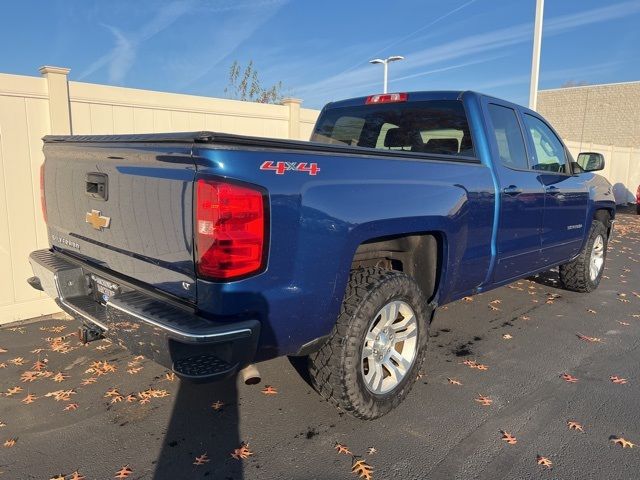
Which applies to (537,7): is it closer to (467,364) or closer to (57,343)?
(467,364)

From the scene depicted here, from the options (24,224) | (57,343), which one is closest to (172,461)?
(57,343)

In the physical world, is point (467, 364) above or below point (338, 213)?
below

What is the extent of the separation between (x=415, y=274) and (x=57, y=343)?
3.17 metres

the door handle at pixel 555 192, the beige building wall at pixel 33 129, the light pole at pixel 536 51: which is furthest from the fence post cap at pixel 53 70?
the light pole at pixel 536 51

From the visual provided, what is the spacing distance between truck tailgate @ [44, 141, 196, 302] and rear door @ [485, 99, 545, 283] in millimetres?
2549

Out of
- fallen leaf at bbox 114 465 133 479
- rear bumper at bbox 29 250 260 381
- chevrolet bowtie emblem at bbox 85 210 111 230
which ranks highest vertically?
chevrolet bowtie emblem at bbox 85 210 111 230

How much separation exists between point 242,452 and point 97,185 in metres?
1.71

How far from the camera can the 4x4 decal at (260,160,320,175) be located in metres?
2.23

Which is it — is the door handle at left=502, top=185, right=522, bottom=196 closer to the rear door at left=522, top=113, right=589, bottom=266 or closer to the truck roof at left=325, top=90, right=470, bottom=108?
the rear door at left=522, top=113, right=589, bottom=266

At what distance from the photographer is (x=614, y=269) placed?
770 cm

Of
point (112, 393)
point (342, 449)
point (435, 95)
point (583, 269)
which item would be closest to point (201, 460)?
point (342, 449)

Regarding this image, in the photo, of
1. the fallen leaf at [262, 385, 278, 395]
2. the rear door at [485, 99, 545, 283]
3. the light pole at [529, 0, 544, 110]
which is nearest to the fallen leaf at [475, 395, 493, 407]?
the rear door at [485, 99, 545, 283]

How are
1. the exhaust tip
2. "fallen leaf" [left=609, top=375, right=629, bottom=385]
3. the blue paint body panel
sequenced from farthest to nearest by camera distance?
"fallen leaf" [left=609, top=375, right=629, bottom=385] < the exhaust tip < the blue paint body panel

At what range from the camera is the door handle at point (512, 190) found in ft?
12.6
